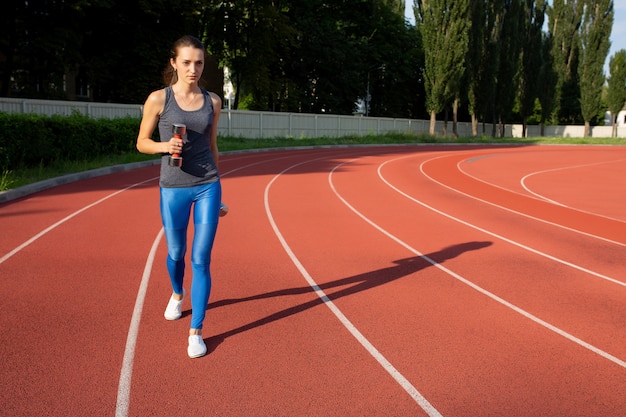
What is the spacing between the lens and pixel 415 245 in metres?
7.71

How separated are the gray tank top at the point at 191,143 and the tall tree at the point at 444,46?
41963 millimetres

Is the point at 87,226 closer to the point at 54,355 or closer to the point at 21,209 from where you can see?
the point at 21,209

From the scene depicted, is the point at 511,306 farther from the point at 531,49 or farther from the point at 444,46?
the point at 531,49

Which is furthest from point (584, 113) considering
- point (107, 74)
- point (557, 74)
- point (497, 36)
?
point (107, 74)

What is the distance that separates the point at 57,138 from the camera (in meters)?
14.5

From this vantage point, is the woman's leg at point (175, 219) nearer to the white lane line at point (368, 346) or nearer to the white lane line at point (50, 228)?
the white lane line at point (368, 346)

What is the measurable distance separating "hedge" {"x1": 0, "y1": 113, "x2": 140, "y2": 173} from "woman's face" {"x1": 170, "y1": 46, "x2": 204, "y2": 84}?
9.82 m

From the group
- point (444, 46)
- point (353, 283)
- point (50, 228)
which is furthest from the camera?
point (444, 46)

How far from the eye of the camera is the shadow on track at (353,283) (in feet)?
14.7

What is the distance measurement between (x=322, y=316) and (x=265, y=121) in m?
31.2

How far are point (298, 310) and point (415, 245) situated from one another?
3256 millimetres

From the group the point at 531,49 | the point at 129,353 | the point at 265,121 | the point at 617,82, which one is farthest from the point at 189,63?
the point at 617,82

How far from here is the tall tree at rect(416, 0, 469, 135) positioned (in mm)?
42281

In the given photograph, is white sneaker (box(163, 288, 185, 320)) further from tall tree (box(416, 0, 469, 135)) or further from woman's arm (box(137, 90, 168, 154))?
tall tree (box(416, 0, 469, 135))
